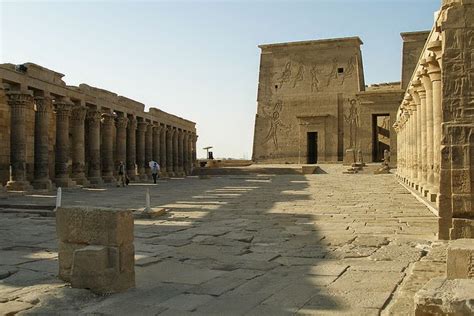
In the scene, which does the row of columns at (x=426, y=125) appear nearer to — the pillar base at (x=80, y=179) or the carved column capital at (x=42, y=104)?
the carved column capital at (x=42, y=104)

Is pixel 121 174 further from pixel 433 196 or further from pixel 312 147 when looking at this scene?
pixel 312 147

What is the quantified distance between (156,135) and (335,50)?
18234mm

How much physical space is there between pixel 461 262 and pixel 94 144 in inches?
893

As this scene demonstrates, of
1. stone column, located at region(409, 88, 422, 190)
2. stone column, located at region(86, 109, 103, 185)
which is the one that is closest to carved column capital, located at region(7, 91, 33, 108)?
stone column, located at region(86, 109, 103, 185)

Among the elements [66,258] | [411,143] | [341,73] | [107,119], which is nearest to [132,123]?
[107,119]

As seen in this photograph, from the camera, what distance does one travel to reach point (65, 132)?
72.4ft

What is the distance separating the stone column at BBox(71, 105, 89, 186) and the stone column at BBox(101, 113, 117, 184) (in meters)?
2.90

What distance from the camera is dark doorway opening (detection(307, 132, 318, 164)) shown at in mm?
43250

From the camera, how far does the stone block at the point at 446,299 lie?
2959 millimetres

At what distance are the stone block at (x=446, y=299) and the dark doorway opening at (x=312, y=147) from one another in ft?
131

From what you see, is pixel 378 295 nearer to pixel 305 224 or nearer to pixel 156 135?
pixel 305 224

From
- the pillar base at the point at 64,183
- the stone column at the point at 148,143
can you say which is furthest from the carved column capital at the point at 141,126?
the pillar base at the point at 64,183

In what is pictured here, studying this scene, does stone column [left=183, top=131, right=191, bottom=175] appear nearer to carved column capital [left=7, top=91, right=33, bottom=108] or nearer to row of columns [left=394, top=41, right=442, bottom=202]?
row of columns [left=394, top=41, right=442, bottom=202]

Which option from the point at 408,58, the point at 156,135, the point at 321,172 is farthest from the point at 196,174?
the point at 408,58
